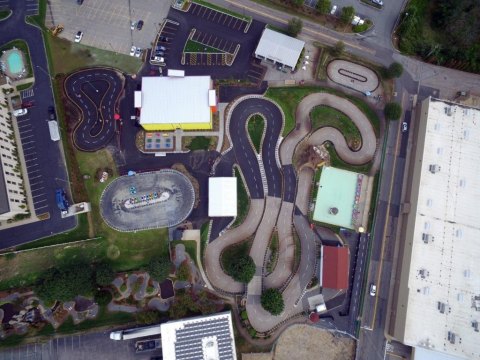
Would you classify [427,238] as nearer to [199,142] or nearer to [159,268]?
[199,142]

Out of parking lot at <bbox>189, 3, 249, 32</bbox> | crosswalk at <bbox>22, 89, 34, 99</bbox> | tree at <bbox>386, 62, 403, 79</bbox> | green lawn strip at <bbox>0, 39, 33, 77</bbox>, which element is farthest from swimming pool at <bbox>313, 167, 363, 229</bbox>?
green lawn strip at <bbox>0, 39, 33, 77</bbox>

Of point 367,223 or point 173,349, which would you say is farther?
point 367,223

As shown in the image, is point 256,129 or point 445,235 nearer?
point 445,235

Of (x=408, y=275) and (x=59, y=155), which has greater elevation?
(x=59, y=155)

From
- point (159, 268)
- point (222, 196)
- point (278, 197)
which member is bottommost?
point (159, 268)

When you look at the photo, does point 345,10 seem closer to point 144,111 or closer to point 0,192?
point 144,111

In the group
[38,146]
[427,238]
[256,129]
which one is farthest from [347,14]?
[38,146]

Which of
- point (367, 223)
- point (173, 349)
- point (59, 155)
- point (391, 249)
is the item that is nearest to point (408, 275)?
point (391, 249)
